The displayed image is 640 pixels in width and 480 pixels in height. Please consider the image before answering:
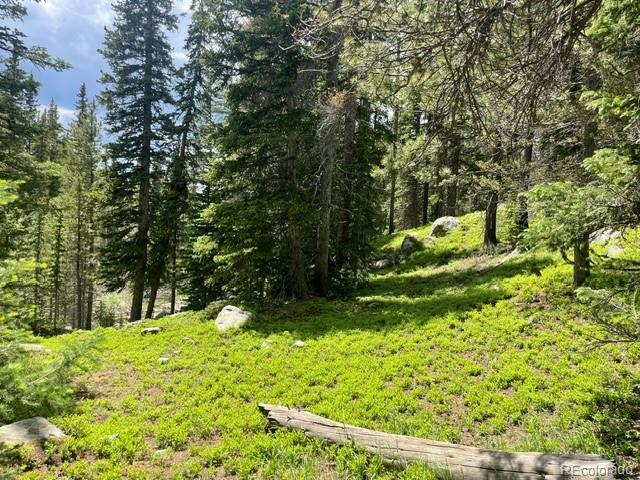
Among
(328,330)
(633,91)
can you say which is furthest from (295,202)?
(633,91)

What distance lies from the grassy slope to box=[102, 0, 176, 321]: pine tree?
582 centimetres

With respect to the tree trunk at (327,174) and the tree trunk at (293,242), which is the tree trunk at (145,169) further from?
the tree trunk at (327,174)

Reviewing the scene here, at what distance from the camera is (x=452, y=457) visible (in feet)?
13.1

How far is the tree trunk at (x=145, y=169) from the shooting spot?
598 inches

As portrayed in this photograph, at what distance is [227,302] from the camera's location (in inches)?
476

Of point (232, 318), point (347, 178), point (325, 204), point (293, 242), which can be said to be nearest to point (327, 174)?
point (325, 204)

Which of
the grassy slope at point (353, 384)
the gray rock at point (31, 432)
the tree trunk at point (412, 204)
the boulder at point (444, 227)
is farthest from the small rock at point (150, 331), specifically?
the tree trunk at point (412, 204)

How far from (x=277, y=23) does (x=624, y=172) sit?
31.8 feet

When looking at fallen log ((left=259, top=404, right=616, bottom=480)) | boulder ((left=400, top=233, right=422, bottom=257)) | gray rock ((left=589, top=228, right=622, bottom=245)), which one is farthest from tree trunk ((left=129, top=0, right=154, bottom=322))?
gray rock ((left=589, top=228, right=622, bottom=245))

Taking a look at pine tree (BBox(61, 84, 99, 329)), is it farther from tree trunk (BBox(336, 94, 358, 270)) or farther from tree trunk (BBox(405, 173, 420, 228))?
tree trunk (BBox(405, 173, 420, 228))

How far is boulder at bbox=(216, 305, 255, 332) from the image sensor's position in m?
9.71

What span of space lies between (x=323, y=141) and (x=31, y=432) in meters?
9.04

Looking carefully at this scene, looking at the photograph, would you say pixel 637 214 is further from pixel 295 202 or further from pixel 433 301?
pixel 295 202

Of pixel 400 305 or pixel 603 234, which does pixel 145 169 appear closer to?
pixel 400 305
